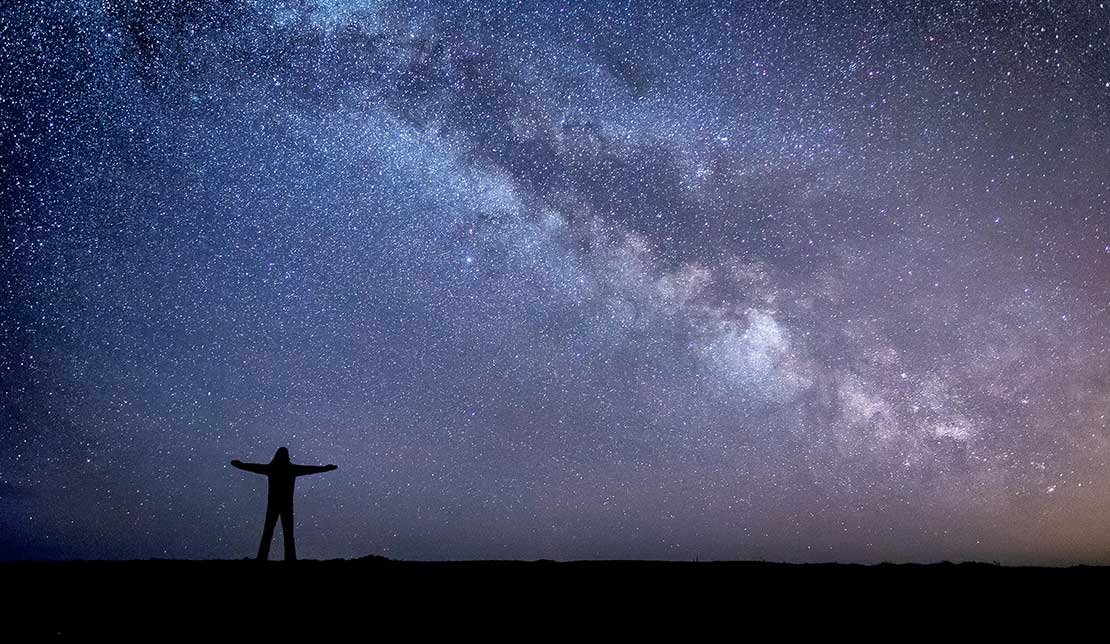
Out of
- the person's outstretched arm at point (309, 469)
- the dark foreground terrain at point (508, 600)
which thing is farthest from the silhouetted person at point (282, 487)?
the dark foreground terrain at point (508, 600)

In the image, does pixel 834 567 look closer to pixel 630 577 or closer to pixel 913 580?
pixel 913 580

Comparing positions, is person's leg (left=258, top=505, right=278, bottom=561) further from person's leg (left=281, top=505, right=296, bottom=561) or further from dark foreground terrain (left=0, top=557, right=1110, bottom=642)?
dark foreground terrain (left=0, top=557, right=1110, bottom=642)

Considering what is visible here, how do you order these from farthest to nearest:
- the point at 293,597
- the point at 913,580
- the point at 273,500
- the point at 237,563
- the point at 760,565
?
the point at 273,500 → the point at 760,565 → the point at 237,563 → the point at 913,580 → the point at 293,597

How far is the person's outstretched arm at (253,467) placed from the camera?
8836mm

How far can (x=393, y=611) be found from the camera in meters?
4.00

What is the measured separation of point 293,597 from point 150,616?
2.75ft

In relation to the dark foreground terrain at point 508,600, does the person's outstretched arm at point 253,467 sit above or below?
above

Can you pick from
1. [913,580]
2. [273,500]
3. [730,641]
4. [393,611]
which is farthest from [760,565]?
[273,500]

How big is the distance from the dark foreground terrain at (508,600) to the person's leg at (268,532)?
9.09 feet

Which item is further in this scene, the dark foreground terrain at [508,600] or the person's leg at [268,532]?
the person's leg at [268,532]

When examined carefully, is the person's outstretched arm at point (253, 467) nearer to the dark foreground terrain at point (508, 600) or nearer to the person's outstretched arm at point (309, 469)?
the person's outstretched arm at point (309, 469)

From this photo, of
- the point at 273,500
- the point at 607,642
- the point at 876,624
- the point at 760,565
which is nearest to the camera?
the point at 607,642

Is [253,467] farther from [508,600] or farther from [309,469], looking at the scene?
[508,600]

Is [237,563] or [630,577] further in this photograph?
[237,563]
